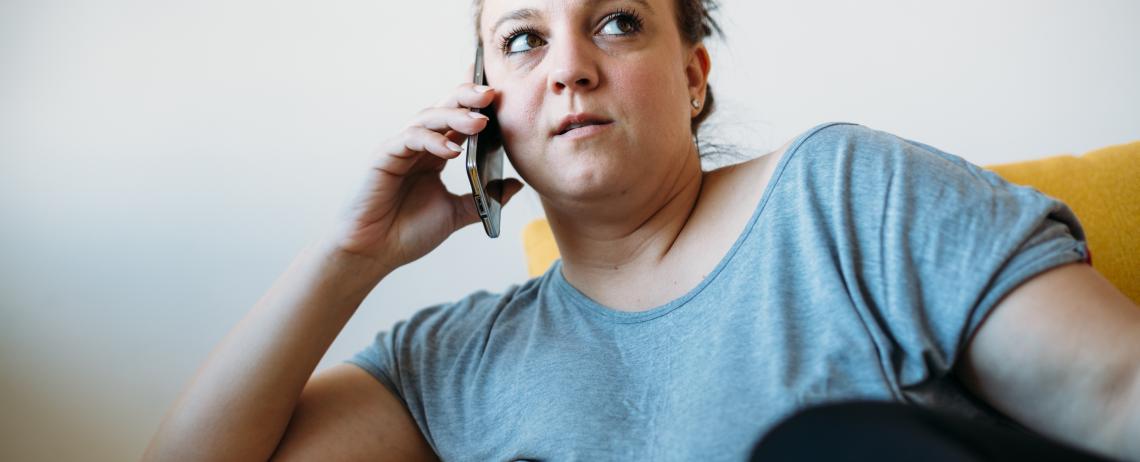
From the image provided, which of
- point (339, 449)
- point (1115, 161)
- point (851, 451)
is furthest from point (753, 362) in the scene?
point (1115, 161)

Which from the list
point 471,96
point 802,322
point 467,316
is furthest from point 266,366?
point 802,322

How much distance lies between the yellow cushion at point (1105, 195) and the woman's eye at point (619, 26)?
687 millimetres

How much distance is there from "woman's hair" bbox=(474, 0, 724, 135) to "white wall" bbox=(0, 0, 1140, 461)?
24 cm

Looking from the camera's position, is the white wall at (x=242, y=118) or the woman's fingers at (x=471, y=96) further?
the white wall at (x=242, y=118)

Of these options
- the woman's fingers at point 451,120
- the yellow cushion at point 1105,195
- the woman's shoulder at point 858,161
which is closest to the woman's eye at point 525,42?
the woman's fingers at point 451,120

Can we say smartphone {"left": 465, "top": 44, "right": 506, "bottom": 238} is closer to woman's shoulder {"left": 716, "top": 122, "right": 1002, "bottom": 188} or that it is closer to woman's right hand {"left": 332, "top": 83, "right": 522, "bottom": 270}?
woman's right hand {"left": 332, "top": 83, "right": 522, "bottom": 270}

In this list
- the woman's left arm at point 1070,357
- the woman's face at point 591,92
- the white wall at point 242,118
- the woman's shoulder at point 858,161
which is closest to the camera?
the woman's left arm at point 1070,357

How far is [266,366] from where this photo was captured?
1.10 meters

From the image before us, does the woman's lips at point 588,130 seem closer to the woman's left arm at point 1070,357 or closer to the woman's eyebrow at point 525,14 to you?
the woman's eyebrow at point 525,14

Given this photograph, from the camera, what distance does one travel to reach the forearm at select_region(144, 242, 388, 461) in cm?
107

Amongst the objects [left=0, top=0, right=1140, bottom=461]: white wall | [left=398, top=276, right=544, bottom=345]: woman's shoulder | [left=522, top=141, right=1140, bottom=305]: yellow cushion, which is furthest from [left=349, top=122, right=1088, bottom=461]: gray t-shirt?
[left=0, top=0, right=1140, bottom=461]: white wall

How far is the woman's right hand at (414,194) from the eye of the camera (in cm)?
110

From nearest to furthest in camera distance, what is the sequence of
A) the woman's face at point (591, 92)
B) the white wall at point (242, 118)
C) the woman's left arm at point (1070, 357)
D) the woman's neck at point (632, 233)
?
1. the woman's left arm at point (1070, 357)
2. the woman's face at point (591, 92)
3. the woman's neck at point (632, 233)
4. the white wall at point (242, 118)

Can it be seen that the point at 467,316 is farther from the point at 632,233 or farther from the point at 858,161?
the point at 858,161
